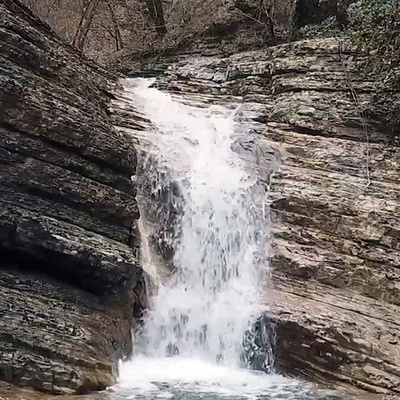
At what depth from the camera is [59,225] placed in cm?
793

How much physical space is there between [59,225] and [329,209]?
4519mm

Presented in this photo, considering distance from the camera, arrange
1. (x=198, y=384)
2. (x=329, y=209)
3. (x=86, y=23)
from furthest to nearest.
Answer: (x=86, y=23) < (x=329, y=209) < (x=198, y=384)

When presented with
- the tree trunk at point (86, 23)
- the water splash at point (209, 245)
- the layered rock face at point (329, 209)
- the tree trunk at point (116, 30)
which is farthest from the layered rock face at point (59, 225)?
the tree trunk at point (116, 30)

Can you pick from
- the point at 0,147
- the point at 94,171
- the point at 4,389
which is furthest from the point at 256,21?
the point at 4,389

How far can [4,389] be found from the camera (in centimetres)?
636

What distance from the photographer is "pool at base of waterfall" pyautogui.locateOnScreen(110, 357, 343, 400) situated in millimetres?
6882

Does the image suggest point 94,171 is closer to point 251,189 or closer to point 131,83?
point 251,189

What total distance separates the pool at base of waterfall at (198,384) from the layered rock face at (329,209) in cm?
73

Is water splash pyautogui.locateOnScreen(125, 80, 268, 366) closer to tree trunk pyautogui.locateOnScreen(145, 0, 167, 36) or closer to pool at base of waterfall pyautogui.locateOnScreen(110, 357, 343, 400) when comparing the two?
pool at base of waterfall pyautogui.locateOnScreen(110, 357, 343, 400)

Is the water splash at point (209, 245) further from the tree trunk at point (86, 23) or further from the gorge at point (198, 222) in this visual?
the tree trunk at point (86, 23)

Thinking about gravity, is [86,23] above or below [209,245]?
above

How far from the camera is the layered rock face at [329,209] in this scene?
820 cm

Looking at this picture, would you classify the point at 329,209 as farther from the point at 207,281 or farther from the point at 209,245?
the point at 207,281

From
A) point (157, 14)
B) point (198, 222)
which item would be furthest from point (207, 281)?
point (157, 14)
